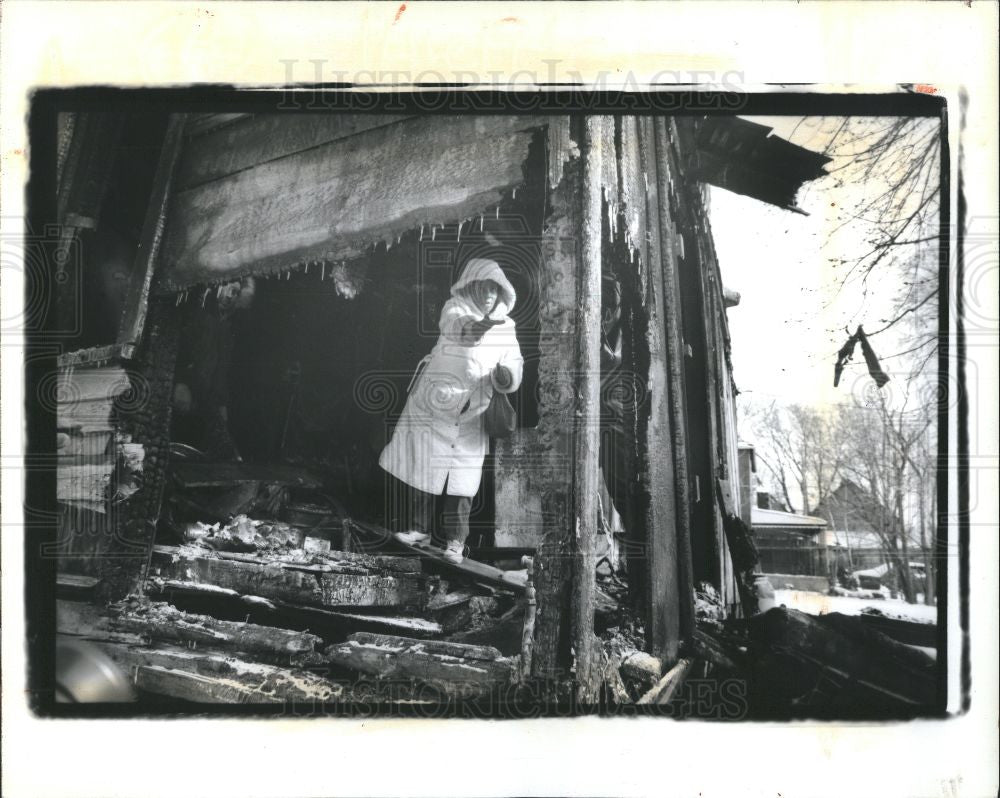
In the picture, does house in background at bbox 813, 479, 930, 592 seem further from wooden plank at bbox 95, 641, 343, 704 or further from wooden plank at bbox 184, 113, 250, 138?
wooden plank at bbox 184, 113, 250, 138

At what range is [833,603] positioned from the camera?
8.03 ft

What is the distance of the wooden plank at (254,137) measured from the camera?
2.54 meters

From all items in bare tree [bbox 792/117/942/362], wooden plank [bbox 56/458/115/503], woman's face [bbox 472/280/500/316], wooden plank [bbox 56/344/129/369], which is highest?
bare tree [bbox 792/117/942/362]

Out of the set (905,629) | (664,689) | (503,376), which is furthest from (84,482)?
(905,629)

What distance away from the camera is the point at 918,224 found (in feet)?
8.26

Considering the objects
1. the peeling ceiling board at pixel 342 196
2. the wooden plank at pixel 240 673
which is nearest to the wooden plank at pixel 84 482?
the wooden plank at pixel 240 673

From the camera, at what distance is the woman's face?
8.04ft

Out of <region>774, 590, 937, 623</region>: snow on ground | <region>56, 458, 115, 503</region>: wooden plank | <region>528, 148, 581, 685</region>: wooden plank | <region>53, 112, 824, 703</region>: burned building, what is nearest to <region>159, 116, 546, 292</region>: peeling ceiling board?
<region>53, 112, 824, 703</region>: burned building

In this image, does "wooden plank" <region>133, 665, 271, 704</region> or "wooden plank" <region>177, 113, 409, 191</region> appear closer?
"wooden plank" <region>133, 665, 271, 704</region>

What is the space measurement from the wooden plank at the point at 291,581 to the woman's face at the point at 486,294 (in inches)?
36.1

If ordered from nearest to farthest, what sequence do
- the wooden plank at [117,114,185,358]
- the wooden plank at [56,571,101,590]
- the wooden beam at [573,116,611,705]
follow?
the wooden beam at [573,116,611,705]
the wooden plank at [56,571,101,590]
the wooden plank at [117,114,185,358]

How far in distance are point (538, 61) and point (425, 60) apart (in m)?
0.38

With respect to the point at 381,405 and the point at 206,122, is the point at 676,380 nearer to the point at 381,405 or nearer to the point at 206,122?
the point at 381,405

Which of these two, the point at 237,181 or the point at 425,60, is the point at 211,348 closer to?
the point at 237,181
